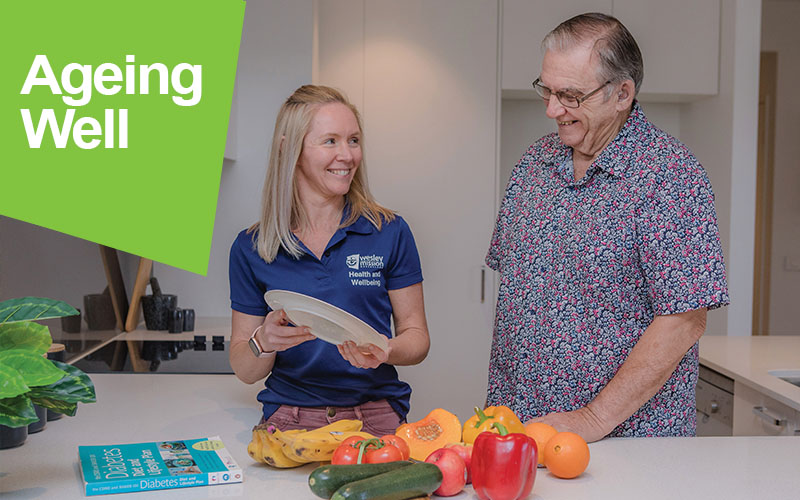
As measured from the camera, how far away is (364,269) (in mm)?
1706

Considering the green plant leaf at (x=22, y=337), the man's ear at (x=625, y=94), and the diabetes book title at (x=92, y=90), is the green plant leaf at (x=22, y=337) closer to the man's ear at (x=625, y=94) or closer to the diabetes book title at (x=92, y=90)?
the diabetes book title at (x=92, y=90)

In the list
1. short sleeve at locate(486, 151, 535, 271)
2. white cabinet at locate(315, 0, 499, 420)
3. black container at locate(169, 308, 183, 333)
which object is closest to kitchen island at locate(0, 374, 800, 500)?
short sleeve at locate(486, 151, 535, 271)

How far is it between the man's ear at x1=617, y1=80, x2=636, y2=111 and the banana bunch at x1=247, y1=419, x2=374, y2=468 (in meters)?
0.82

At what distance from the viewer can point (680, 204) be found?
1.50 metres

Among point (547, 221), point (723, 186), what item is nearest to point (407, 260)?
point (547, 221)

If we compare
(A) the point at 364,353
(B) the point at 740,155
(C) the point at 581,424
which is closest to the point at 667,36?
(B) the point at 740,155

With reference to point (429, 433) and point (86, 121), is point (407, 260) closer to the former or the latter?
point (429, 433)

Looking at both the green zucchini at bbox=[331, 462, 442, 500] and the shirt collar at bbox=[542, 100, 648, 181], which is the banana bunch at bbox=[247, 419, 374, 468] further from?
the shirt collar at bbox=[542, 100, 648, 181]

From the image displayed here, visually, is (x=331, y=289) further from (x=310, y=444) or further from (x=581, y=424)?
(x=581, y=424)

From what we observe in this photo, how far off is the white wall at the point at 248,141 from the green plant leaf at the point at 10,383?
143 cm

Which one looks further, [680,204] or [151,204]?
[151,204]

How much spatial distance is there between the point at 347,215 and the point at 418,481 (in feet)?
2.50

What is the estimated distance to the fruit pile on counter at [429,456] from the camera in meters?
1.13

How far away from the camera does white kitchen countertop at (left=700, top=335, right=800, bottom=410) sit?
2100 millimetres
